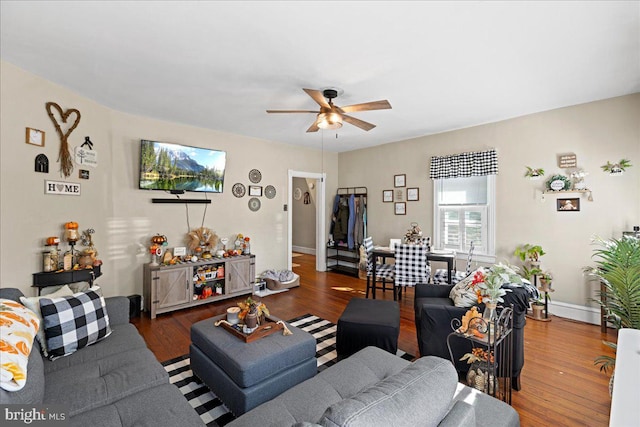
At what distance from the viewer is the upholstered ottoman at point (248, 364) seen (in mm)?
1805

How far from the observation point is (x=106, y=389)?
1506mm

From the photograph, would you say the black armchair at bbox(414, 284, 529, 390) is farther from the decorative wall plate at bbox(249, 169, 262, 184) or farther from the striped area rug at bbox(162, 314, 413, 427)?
the decorative wall plate at bbox(249, 169, 262, 184)

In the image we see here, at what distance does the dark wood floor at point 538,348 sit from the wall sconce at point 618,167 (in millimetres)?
1805

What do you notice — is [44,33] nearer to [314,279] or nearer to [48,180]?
[48,180]

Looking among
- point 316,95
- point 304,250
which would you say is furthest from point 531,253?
point 304,250

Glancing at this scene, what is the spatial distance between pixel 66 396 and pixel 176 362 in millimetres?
1182

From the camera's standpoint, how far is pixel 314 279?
18.4 feet

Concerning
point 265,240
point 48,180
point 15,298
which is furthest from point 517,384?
point 48,180

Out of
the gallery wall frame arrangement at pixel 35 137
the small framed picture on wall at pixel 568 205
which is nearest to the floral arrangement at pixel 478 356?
the small framed picture on wall at pixel 568 205

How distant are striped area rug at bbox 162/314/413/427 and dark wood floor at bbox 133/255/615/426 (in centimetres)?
24

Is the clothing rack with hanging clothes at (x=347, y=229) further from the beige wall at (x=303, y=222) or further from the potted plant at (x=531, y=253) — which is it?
the potted plant at (x=531, y=253)

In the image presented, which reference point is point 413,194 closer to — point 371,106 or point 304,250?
point 371,106

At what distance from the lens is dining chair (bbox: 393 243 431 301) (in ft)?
12.5

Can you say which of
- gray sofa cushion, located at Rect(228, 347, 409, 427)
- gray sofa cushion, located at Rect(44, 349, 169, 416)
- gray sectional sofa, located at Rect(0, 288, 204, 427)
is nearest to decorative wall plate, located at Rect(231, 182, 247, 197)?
gray sectional sofa, located at Rect(0, 288, 204, 427)
